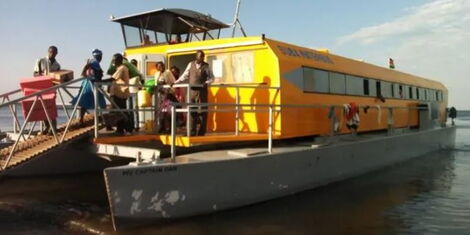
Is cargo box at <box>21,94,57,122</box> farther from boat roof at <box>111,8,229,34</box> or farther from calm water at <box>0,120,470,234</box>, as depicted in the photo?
boat roof at <box>111,8,229,34</box>

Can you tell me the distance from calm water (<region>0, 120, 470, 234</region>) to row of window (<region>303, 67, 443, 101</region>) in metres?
2.45

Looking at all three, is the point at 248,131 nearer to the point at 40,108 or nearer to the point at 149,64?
the point at 149,64

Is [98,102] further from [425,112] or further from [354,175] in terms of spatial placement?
[425,112]

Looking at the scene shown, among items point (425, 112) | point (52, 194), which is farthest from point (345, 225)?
point (425, 112)

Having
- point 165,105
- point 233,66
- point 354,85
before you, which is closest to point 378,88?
point 354,85

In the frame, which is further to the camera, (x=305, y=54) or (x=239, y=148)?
(x=305, y=54)

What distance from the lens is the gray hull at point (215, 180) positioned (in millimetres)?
6602

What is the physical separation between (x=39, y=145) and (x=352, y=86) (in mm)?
8490

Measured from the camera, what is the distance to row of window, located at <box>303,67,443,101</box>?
10799mm

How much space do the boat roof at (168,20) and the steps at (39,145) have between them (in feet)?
11.9

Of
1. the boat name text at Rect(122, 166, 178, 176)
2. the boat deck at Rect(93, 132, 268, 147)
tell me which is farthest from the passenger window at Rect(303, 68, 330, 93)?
the boat name text at Rect(122, 166, 178, 176)

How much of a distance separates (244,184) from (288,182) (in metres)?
1.37

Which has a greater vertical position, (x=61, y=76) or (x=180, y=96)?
(x=61, y=76)

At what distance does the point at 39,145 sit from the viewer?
861cm
